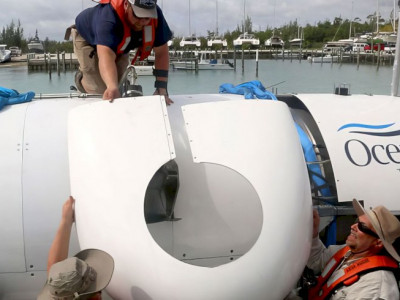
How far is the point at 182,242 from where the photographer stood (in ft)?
9.39

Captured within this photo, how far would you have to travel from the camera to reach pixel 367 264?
2967 mm

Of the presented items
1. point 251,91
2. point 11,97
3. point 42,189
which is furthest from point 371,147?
point 11,97

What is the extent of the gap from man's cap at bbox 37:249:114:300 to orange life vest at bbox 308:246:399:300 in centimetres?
146

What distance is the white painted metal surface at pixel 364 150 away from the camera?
12.8 feet

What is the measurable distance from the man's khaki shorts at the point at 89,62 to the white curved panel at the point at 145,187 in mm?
1339

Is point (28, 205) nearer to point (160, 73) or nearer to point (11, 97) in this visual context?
point (11, 97)

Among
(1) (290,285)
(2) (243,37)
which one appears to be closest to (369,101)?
(1) (290,285)

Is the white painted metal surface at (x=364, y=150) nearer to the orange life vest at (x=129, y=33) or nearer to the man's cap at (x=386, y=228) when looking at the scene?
the man's cap at (x=386, y=228)

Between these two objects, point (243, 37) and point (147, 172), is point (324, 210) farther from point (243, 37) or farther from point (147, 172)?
point (243, 37)

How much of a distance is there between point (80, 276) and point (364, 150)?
8.60ft

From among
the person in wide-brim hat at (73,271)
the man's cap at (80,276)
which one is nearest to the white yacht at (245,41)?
the person in wide-brim hat at (73,271)

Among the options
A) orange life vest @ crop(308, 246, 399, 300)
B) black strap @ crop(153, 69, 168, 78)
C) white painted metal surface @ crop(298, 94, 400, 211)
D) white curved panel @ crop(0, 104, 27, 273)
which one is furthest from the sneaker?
orange life vest @ crop(308, 246, 399, 300)

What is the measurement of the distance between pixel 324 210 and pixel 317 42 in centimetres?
10324

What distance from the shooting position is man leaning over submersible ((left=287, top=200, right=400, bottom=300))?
9.39 ft
